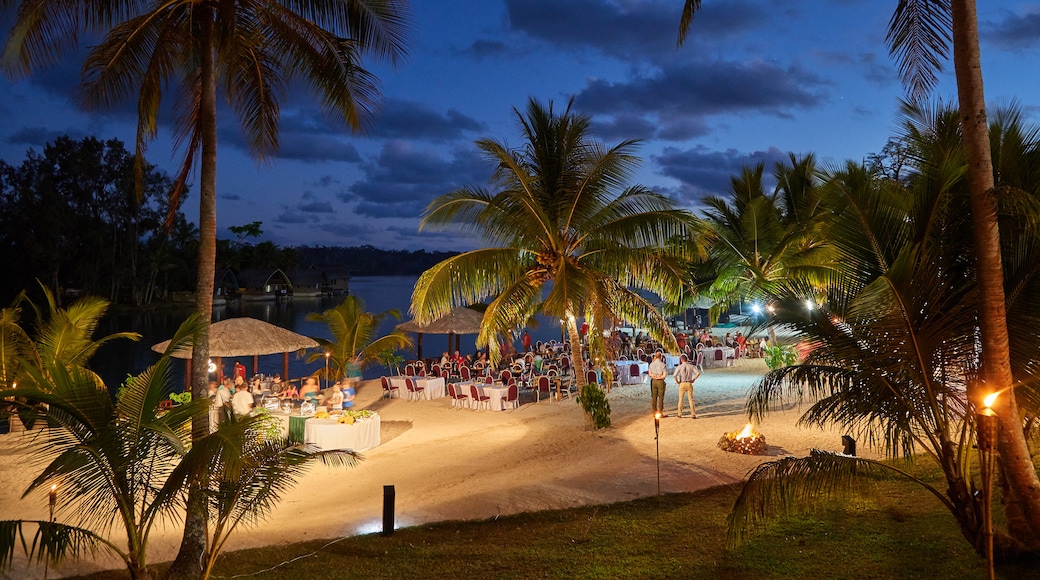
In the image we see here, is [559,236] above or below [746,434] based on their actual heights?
above

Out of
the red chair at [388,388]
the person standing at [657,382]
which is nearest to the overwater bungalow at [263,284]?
the red chair at [388,388]

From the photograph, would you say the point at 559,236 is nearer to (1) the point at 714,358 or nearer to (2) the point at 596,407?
(2) the point at 596,407

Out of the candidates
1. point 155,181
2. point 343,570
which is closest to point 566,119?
point 343,570

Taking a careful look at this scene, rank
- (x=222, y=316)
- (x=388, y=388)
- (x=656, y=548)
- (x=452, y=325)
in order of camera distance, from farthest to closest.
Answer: (x=222, y=316), (x=452, y=325), (x=388, y=388), (x=656, y=548)

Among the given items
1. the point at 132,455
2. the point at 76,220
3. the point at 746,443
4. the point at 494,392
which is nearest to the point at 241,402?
the point at 494,392

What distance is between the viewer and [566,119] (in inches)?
511

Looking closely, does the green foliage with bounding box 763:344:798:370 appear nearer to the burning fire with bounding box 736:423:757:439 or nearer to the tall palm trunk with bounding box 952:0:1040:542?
the burning fire with bounding box 736:423:757:439

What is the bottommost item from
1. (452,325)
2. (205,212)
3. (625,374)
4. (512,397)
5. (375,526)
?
(375,526)

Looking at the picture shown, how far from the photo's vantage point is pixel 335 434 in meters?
12.3

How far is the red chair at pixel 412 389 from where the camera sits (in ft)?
60.6

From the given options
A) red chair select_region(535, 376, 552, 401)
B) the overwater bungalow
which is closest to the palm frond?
red chair select_region(535, 376, 552, 401)

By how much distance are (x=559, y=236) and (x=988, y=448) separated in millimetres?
8680

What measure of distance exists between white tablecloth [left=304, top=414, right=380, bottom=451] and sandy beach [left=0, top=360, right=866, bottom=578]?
Result: 1.22 ft

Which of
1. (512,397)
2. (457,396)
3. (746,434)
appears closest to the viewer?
(746,434)
